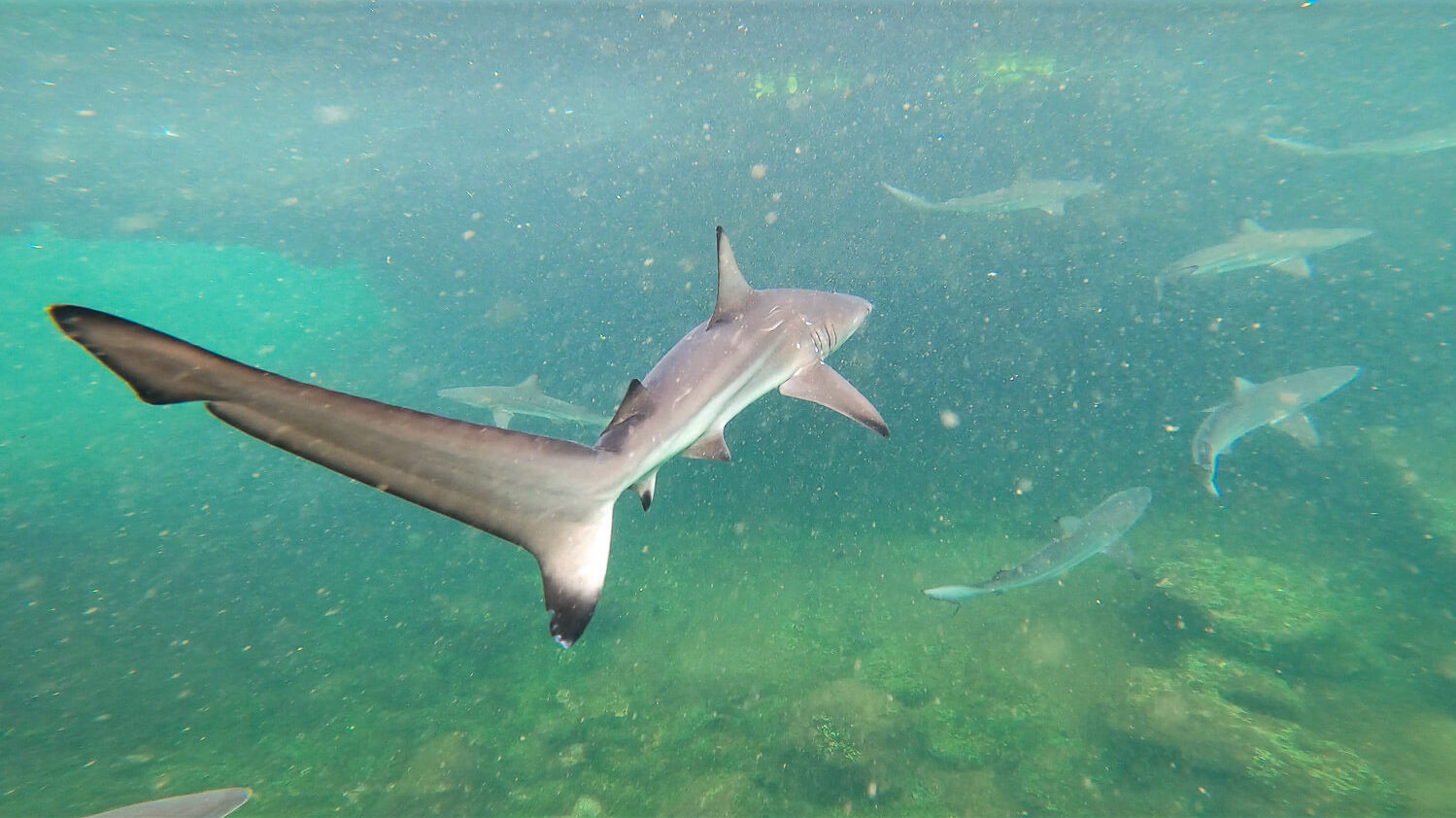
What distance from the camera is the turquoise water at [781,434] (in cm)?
697

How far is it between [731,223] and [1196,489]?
15.6m

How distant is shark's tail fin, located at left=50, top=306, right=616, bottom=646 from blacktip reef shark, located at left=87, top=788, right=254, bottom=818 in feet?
10.7

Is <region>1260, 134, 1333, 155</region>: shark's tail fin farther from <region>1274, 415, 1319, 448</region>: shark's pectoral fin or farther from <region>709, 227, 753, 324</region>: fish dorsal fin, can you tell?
<region>709, 227, 753, 324</region>: fish dorsal fin

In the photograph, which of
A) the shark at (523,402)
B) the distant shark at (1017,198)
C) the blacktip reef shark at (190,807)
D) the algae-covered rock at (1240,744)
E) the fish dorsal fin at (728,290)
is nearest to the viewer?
the blacktip reef shark at (190,807)

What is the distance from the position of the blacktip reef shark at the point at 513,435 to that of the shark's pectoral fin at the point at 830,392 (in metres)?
0.47

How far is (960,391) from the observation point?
17250mm

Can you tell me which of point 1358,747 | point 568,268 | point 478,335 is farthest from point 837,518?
point 478,335

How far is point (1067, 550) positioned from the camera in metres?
6.11

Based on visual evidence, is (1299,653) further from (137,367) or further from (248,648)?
(248,648)

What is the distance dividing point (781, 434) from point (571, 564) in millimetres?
13535

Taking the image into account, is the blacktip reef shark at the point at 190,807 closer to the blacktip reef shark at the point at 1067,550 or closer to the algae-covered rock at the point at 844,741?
the algae-covered rock at the point at 844,741

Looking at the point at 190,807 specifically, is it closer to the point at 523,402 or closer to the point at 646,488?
the point at 646,488

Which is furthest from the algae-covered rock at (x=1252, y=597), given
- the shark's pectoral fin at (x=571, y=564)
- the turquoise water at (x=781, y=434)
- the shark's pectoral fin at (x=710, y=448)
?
the shark's pectoral fin at (x=571, y=564)

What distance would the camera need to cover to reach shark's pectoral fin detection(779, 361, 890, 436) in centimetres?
444
